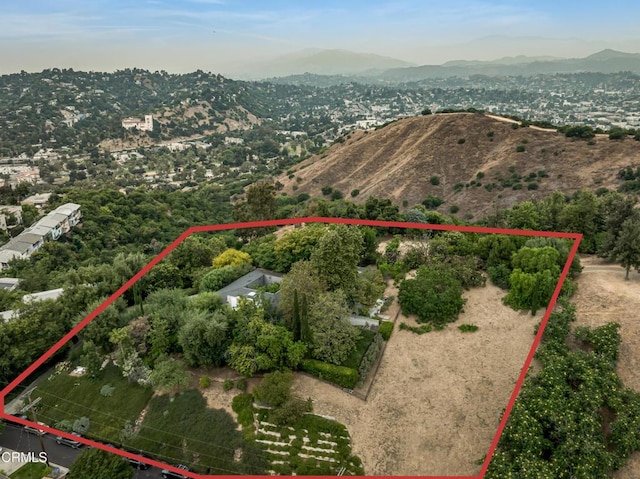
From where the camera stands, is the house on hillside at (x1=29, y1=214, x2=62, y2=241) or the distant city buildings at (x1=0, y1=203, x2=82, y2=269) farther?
the house on hillside at (x1=29, y1=214, x2=62, y2=241)

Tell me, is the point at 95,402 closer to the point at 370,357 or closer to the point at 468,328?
the point at 370,357

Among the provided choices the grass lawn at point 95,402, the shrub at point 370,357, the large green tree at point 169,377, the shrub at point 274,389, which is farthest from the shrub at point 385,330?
the grass lawn at point 95,402

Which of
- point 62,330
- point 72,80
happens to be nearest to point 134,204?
point 62,330

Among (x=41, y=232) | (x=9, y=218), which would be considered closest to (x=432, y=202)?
(x=41, y=232)

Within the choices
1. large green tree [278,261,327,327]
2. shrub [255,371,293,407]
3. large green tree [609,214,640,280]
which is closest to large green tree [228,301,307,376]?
shrub [255,371,293,407]

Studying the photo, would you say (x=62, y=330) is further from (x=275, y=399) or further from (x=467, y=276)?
(x=467, y=276)

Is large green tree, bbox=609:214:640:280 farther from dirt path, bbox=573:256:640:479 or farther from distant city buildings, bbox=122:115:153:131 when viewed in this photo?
distant city buildings, bbox=122:115:153:131

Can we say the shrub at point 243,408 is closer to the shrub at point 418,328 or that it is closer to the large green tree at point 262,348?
the large green tree at point 262,348
